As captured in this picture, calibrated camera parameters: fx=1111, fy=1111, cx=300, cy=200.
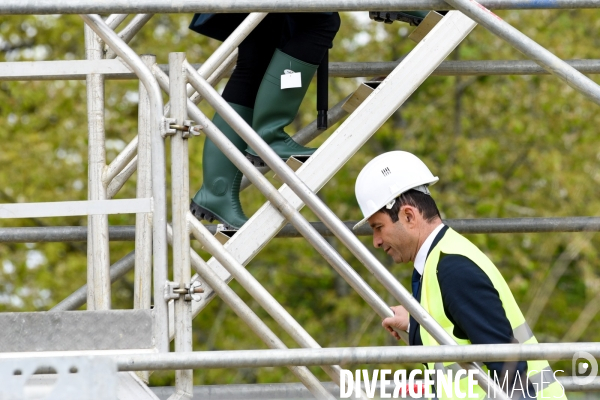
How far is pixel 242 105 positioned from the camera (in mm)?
4082

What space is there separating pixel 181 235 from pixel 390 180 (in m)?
0.74

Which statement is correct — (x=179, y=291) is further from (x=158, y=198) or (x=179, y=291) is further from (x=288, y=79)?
(x=288, y=79)

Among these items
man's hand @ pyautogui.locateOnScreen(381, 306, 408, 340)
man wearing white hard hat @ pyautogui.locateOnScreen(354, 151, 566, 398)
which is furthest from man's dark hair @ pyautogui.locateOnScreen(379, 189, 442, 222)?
man's hand @ pyautogui.locateOnScreen(381, 306, 408, 340)

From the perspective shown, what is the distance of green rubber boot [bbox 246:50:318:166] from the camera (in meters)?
3.92

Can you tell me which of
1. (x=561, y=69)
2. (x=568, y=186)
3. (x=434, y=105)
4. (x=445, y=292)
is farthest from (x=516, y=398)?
(x=434, y=105)

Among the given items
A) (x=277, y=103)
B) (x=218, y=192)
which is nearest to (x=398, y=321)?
(x=218, y=192)

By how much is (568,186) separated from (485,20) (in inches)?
405

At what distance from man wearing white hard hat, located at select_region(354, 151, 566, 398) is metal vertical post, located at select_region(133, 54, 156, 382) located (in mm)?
716

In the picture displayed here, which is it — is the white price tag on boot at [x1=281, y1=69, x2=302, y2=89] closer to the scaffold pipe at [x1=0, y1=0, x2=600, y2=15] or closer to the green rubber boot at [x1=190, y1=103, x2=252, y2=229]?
the green rubber boot at [x1=190, y1=103, x2=252, y2=229]

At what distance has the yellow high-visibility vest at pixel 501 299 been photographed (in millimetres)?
3262

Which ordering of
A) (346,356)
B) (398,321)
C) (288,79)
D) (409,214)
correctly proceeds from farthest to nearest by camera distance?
1. (288,79)
2. (398,321)
3. (409,214)
4. (346,356)

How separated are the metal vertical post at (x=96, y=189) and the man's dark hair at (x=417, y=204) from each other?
95 cm

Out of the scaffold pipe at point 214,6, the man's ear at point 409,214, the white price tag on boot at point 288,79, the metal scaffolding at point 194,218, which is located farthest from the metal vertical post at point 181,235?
the man's ear at point 409,214

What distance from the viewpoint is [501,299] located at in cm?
323
